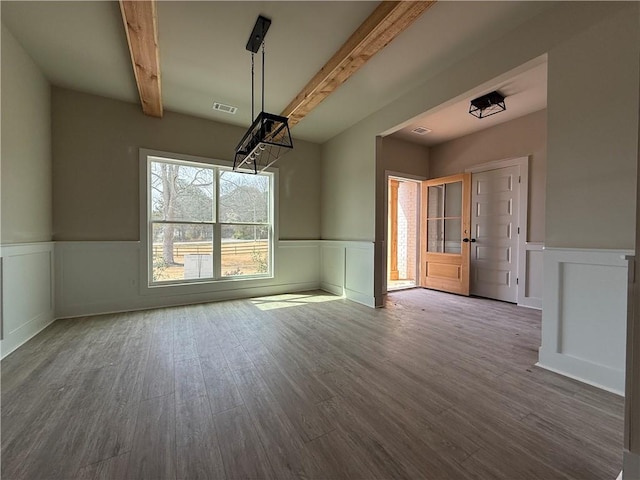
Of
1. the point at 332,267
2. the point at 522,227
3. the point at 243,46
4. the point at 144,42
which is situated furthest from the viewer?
the point at 332,267

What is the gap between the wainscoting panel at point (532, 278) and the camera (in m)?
3.94

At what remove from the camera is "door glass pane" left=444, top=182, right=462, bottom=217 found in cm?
497

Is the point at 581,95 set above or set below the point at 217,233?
above

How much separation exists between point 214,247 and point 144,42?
2.74m

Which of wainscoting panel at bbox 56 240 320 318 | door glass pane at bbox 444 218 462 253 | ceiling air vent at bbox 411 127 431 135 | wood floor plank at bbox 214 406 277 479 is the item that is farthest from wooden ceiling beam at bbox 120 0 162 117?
door glass pane at bbox 444 218 462 253

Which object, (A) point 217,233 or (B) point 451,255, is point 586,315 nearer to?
(B) point 451,255

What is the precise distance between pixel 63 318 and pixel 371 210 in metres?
4.24

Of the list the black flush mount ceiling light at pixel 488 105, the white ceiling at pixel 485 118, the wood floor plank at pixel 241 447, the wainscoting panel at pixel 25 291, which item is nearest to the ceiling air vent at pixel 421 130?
the white ceiling at pixel 485 118

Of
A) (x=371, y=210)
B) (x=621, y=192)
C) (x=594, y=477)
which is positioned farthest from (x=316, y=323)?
(x=621, y=192)

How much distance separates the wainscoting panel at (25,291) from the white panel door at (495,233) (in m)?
6.00

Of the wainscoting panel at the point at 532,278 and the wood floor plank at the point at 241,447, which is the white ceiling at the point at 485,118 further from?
the wood floor plank at the point at 241,447

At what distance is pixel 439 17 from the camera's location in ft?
7.18

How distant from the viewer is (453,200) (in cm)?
507

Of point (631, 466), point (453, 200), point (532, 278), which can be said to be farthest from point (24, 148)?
point (532, 278)
